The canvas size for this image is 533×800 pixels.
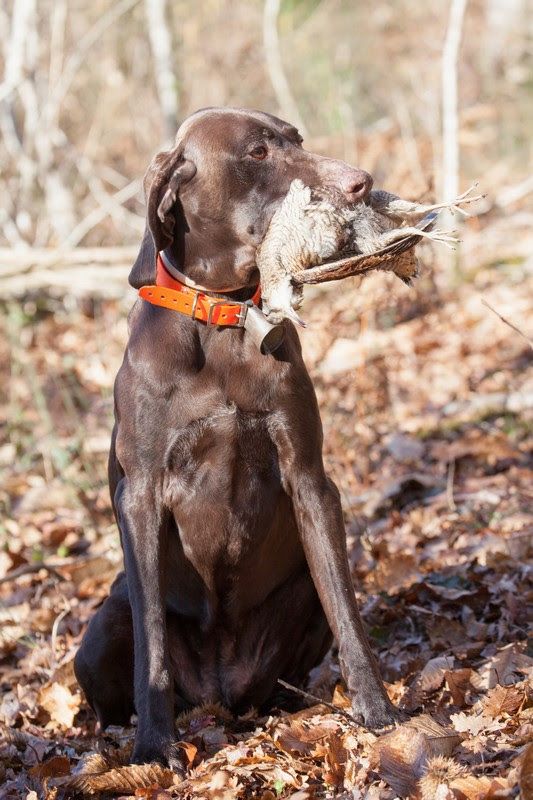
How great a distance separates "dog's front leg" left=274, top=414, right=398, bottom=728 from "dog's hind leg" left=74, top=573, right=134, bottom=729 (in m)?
0.77

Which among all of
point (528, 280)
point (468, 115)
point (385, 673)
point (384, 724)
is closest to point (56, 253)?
point (528, 280)

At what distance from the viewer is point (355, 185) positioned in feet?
11.1

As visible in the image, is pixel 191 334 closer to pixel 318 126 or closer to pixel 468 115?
pixel 468 115

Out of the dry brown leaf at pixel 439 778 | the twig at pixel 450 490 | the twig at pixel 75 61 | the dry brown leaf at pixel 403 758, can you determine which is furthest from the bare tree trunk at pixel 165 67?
the dry brown leaf at pixel 439 778

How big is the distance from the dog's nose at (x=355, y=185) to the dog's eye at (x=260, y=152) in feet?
1.15

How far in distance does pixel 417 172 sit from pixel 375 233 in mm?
5702

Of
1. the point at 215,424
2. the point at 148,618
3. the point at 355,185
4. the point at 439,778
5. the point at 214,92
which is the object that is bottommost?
the point at 439,778

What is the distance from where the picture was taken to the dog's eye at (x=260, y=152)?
362cm

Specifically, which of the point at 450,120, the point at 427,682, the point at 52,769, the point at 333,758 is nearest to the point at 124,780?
the point at 52,769

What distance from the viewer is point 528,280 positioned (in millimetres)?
9508

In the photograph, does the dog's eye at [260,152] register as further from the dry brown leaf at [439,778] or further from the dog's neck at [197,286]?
the dry brown leaf at [439,778]

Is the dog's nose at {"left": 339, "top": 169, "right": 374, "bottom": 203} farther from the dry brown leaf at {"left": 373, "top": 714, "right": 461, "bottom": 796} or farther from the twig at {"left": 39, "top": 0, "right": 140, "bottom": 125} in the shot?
the twig at {"left": 39, "top": 0, "right": 140, "bottom": 125}

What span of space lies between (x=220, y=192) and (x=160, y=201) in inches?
7.9

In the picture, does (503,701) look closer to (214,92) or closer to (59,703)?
(59,703)
